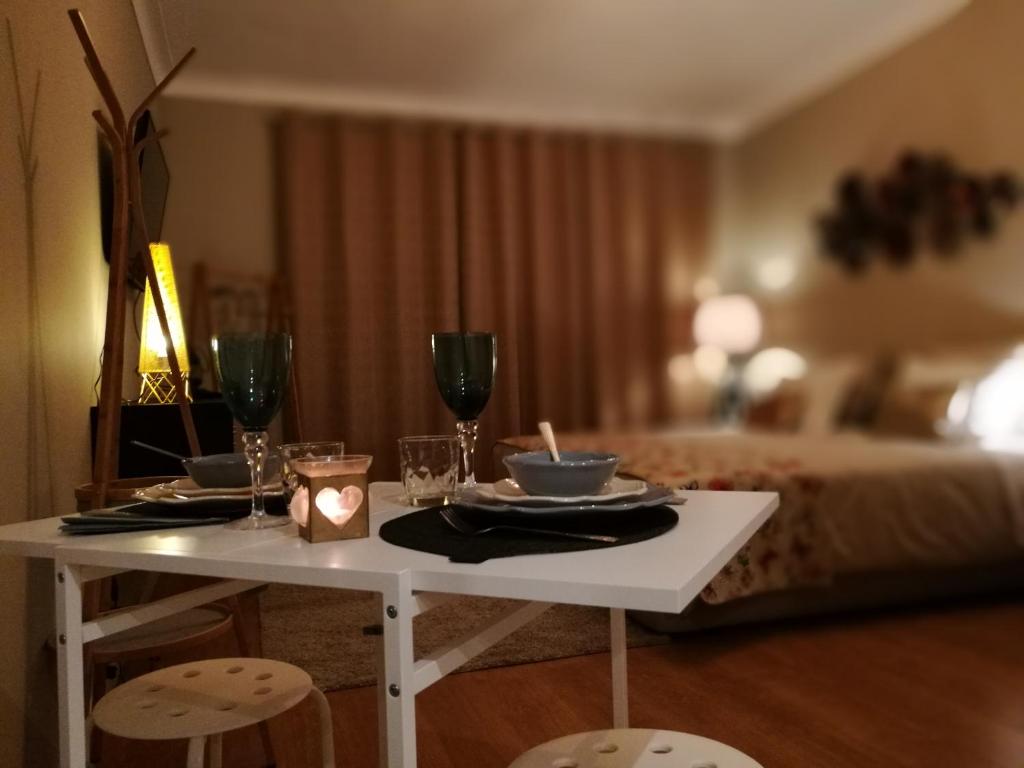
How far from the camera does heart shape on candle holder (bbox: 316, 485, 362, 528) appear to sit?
2.56ft

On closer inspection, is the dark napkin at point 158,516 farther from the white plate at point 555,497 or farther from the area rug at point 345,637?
the area rug at point 345,637

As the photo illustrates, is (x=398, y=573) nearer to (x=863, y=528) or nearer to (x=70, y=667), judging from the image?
(x=70, y=667)

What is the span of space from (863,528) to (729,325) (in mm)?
2222

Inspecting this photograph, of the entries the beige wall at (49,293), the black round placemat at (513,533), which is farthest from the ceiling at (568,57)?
the black round placemat at (513,533)

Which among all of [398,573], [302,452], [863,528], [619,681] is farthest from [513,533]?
[863,528]

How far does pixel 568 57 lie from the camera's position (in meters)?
3.70

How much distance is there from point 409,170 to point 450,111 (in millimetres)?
1259

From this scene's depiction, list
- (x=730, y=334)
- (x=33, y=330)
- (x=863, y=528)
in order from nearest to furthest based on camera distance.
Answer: (x=33, y=330), (x=863, y=528), (x=730, y=334)

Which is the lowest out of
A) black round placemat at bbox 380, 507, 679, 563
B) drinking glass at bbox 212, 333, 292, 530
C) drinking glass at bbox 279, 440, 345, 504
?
black round placemat at bbox 380, 507, 679, 563

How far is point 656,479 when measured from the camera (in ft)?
6.93

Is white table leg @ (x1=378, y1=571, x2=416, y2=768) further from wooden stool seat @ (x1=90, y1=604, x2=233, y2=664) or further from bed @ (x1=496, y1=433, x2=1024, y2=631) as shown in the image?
bed @ (x1=496, y1=433, x2=1024, y2=631)

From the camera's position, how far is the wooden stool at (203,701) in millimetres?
899

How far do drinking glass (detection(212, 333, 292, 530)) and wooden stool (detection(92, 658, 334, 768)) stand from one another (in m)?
0.23

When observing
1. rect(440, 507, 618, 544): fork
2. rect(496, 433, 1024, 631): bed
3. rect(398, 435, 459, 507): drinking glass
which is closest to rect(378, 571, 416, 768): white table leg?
rect(440, 507, 618, 544): fork
